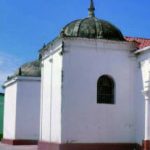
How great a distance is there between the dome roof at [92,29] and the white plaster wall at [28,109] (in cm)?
932

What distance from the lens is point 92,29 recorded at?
69.2 ft

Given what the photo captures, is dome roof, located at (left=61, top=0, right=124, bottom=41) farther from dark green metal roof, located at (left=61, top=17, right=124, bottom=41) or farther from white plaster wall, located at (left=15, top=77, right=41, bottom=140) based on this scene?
white plaster wall, located at (left=15, top=77, right=41, bottom=140)

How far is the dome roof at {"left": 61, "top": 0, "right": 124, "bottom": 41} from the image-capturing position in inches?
824

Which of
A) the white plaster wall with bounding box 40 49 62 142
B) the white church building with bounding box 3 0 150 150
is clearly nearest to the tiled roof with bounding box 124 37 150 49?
the white church building with bounding box 3 0 150 150

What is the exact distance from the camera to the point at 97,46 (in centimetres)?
2044

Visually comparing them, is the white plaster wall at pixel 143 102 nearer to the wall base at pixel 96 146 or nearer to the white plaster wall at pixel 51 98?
the wall base at pixel 96 146

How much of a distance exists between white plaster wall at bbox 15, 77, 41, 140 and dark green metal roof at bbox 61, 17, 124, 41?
30.6 feet

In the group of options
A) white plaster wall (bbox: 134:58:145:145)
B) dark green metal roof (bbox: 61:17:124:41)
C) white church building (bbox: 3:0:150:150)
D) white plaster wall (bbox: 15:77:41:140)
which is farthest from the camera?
white plaster wall (bbox: 15:77:41:140)

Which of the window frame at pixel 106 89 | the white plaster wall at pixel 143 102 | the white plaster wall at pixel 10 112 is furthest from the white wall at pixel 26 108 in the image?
the white plaster wall at pixel 143 102

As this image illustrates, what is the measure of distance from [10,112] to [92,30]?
42.5ft

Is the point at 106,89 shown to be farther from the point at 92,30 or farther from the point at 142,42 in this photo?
the point at 142,42

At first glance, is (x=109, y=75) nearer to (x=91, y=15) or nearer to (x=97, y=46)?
(x=97, y=46)

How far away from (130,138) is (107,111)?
1469mm

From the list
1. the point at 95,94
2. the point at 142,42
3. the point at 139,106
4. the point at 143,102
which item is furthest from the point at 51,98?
the point at 142,42
